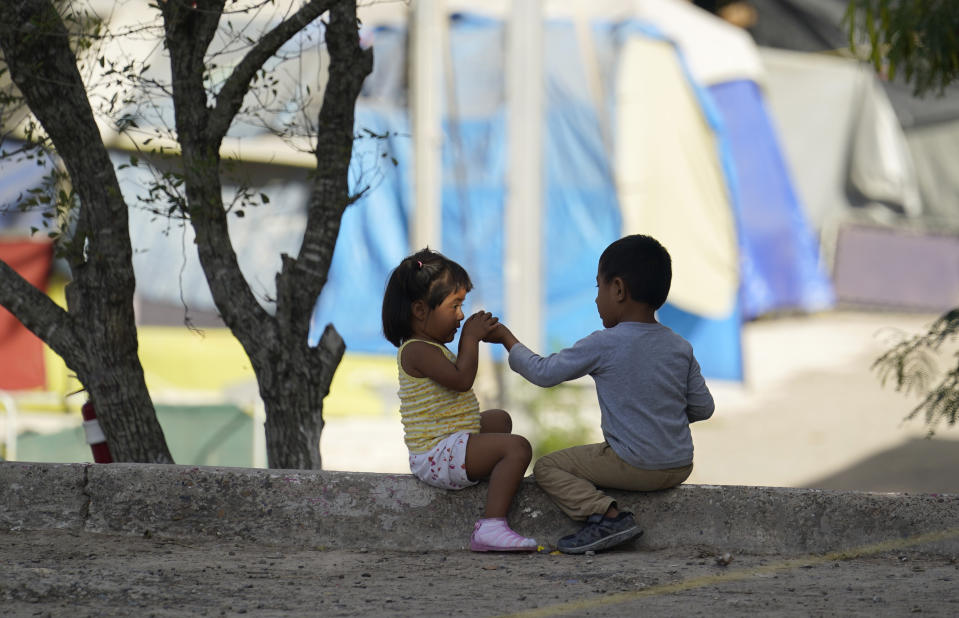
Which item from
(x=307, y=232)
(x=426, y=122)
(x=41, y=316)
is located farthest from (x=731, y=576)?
(x=426, y=122)

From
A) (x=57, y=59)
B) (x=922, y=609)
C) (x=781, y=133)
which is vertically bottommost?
(x=922, y=609)

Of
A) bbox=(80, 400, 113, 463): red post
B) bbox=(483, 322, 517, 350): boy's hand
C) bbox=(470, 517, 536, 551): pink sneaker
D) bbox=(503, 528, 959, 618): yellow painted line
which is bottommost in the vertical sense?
bbox=(503, 528, 959, 618): yellow painted line

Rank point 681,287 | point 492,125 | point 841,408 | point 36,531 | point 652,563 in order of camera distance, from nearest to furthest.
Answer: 1. point 652,563
2. point 36,531
3. point 841,408
4. point 492,125
5. point 681,287

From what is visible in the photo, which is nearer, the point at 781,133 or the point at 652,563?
the point at 652,563

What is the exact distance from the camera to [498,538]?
3.42 m

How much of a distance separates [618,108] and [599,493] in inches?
343

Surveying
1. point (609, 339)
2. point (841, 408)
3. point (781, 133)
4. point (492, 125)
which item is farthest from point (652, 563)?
point (781, 133)

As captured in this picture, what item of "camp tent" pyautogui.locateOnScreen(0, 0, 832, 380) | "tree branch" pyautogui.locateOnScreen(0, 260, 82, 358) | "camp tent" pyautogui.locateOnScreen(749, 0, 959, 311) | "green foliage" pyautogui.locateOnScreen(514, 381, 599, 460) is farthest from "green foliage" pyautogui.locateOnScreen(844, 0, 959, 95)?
"camp tent" pyautogui.locateOnScreen(749, 0, 959, 311)

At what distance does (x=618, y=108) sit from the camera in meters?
11.7

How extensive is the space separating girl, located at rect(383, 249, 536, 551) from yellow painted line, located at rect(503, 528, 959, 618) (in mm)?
538

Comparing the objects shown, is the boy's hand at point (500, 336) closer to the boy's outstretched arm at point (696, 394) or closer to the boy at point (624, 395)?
the boy at point (624, 395)

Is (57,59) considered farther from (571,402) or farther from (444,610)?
(571,402)

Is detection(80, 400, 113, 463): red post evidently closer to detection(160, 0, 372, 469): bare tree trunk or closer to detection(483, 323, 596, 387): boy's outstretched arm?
detection(160, 0, 372, 469): bare tree trunk

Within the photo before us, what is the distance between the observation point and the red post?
4160 mm
